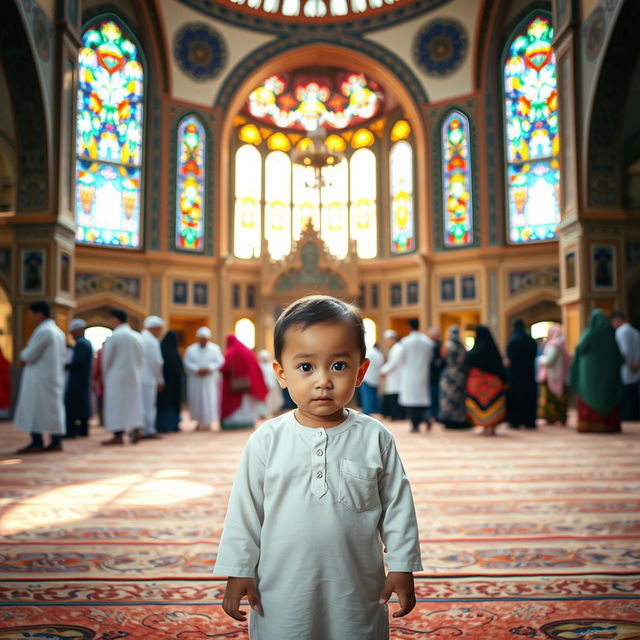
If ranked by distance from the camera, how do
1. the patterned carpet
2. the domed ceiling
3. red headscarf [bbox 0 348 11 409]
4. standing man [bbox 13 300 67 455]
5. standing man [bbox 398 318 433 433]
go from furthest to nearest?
the domed ceiling → red headscarf [bbox 0 348 11 409] → standing man [bbox 398 318 433 433] → standing man [bbox 13 300 67 455] → the patterned carpet

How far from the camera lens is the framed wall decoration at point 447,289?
17.9 m

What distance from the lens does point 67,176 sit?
11.4 metres

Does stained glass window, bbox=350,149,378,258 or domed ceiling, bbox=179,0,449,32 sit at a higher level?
domed ceiling, bbox=179,0,449,32

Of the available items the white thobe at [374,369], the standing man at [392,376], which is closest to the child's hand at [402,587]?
the standing man at [392,376]

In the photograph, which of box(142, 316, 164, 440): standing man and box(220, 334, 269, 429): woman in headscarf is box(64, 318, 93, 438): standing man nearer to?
box(142, 316, 164, 440): standing man

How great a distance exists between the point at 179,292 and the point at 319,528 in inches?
661

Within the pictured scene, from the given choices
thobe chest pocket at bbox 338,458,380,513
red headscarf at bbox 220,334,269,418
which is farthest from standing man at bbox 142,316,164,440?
thobe chest pocket at bbox 338,458,380,513

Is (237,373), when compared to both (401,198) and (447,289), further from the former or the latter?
(401,198)

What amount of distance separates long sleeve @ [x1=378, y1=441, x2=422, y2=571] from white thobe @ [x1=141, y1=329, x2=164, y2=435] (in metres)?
7.27

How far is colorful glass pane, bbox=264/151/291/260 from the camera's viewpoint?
21.1 meters

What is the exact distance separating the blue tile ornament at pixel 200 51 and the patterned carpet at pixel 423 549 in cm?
1460

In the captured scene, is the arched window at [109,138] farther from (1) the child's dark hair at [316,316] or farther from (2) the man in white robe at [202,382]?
(1) the child's dark hair at [316,316]

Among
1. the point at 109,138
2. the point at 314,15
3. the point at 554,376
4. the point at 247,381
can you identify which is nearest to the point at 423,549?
the point at 247,381

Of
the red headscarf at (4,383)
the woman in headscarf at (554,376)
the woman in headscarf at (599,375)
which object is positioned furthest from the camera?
the red headscarf at (4,383)
